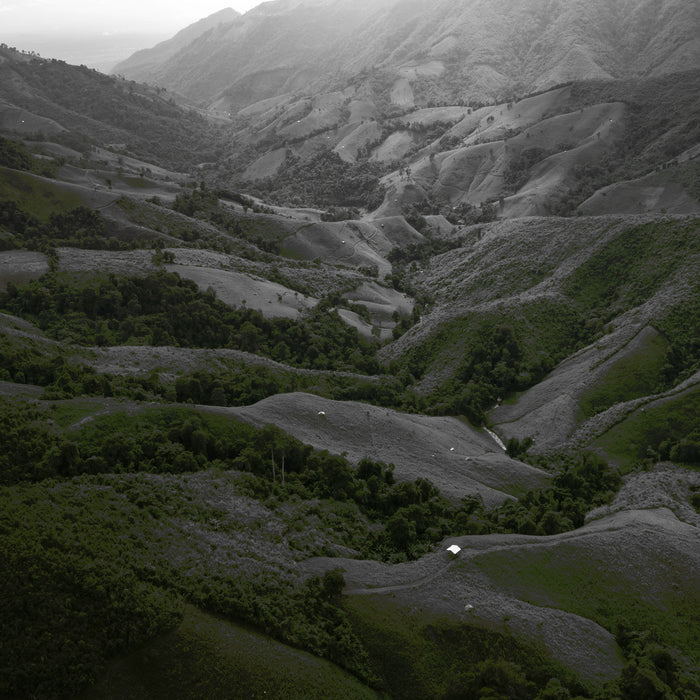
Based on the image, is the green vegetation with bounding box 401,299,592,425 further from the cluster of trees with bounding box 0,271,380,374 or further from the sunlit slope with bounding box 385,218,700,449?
the cluster of trees with bounding box 0,271,380,374

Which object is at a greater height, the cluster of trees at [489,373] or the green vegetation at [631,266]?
the green vegetation at [631,266]

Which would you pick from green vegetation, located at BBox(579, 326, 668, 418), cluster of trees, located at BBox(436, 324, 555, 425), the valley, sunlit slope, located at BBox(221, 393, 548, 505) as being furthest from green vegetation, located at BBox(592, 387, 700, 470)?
cluster of trees, located at BBox(436, 324, 555, 425)

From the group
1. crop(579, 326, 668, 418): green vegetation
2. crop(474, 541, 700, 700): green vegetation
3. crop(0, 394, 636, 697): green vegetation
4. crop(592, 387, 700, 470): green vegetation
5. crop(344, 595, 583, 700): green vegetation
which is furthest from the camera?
crop(579, 326, 668, 418): green vegetation

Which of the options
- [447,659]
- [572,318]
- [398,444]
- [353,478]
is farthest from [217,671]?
[572,318]

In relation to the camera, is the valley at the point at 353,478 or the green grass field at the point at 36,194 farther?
the green grass field at the point at 36,194

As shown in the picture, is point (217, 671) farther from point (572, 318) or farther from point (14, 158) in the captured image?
point (14, 158)

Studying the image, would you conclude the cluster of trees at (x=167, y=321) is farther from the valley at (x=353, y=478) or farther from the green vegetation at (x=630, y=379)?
the green vegetation at (x=630, y=379)

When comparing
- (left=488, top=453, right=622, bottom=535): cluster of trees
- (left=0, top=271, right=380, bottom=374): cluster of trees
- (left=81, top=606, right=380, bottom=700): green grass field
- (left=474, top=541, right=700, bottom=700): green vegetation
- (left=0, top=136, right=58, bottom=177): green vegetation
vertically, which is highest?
(left=0, top=136, right=58, bottom=177): green vegetation

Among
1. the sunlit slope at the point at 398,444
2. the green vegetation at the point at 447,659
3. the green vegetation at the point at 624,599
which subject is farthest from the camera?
the sunlit slope at the point at 398,444

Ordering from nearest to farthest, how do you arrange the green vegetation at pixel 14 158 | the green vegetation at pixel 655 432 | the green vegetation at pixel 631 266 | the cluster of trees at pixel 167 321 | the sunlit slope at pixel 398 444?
1. the sunlit slope at pixel 398 444
2. the green vegetation at pixel 655 432
3. the cluster of trees at pixel 167 321
4. the green vegetation at pixel 631 266
5. the green vegetation at pixel 14 158

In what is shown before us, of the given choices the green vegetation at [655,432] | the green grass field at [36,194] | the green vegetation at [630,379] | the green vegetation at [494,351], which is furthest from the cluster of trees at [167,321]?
the green grass field at [36,194]
